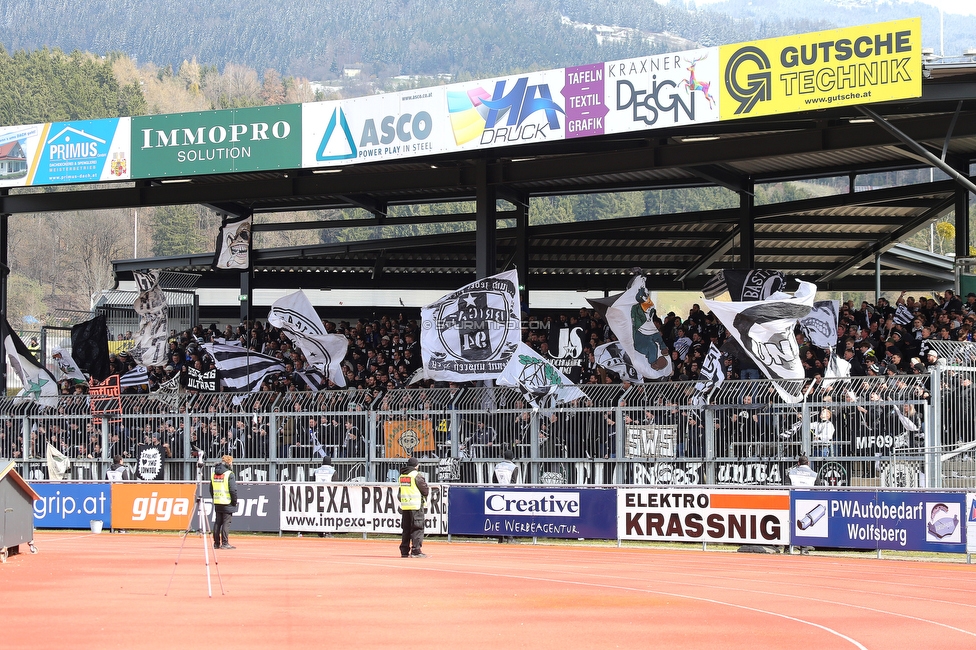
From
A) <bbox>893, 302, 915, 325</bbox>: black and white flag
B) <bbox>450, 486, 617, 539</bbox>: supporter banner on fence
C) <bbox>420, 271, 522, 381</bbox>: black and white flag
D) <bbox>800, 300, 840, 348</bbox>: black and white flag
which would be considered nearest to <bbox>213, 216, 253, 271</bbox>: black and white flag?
<bbox>420, 271, 522, 381</bbox>: black and white flag

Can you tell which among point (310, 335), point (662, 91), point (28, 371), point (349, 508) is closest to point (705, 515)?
point (349, 508)

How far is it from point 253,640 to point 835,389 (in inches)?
584

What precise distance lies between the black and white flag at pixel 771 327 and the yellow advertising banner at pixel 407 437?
23.3ft

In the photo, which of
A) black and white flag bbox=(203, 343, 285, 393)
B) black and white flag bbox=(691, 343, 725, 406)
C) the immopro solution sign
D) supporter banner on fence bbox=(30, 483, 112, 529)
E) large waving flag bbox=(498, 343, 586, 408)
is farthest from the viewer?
black and white flag bbox=(203, 343, 285, 393)

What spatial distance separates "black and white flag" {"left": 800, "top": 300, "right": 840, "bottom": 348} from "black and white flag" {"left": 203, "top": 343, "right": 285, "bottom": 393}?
1441 centimetres

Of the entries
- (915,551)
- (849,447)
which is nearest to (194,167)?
(849,447)

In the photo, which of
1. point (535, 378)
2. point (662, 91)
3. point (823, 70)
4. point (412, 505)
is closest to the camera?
point (412, 505)

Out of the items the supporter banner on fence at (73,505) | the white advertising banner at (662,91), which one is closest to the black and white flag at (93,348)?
the supporter banner on fence at (73,505)

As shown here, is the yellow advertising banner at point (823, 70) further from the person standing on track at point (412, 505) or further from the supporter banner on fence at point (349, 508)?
the supporter banner on fence at point (349, 508)

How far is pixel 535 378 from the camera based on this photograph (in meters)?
28.0

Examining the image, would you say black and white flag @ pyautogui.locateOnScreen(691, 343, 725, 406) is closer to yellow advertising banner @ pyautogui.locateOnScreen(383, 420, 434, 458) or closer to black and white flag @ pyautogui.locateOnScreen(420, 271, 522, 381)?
black and white flag @ pyautogui.locateOnScreen(420, 271, 522, 381)

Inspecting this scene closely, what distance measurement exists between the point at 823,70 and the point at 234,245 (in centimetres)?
1844

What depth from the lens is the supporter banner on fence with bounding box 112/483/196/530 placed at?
28453mm

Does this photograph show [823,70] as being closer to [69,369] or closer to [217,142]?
[217,142]
